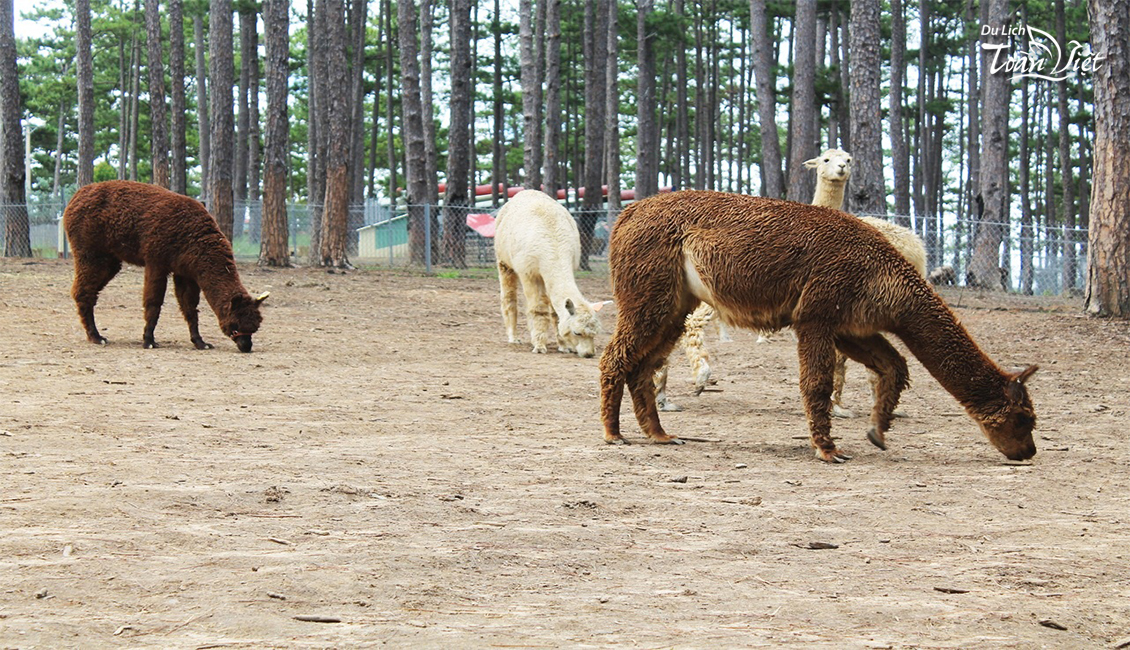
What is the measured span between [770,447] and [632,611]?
12.3 feet

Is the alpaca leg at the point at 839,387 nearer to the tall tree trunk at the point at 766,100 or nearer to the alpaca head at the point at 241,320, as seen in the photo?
the alpaca head at the point at 241,320

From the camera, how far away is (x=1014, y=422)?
691cm

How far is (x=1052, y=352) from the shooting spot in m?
13.2

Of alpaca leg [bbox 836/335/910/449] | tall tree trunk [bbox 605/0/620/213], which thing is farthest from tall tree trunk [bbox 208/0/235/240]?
alpaca leg [bbox 836/335/910/449]

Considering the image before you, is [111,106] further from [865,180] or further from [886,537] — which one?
[886,537]

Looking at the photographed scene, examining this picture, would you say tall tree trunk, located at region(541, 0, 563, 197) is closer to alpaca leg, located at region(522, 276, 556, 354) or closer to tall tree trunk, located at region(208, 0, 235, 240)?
tall tree trunk, located at region(208, 0, 235, 240)

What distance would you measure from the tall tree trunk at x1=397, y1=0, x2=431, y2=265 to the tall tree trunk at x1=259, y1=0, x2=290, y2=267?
123 inches

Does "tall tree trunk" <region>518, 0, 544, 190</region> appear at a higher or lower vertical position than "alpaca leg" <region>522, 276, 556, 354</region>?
higher

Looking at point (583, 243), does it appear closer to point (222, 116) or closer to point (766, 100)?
point (766, 100)

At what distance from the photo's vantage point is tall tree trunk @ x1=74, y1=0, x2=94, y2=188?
101ft

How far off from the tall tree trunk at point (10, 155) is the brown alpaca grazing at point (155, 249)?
1520 centimetres

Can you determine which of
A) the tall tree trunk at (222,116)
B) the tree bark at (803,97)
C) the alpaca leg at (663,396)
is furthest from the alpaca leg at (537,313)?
the tree bark at (803,97)

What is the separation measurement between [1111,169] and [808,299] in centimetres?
988

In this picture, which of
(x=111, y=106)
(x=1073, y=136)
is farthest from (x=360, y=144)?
(x=1073, y=136)
